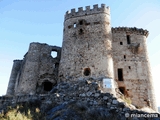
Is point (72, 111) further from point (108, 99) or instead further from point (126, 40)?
point (126, 40)

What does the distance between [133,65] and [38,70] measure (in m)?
10.1

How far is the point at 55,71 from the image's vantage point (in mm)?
21141

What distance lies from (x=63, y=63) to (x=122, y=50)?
21.7 feet

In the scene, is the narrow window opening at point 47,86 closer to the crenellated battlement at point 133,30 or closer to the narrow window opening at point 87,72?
the narrow window opening at point 87,72

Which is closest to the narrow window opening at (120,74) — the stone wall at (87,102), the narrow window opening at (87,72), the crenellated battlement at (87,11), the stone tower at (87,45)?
the stone tower at (87,45)

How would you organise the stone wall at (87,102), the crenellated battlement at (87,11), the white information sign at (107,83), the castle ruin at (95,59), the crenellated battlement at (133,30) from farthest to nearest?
1. the crenellated battlement at (133,30)
2. the crenellated battlement at (87,11)
3. the castle ruin at (95,59)
4. the white information sign at (107,83)
5. the stone wall at (87,102)

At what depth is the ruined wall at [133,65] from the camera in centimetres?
1817

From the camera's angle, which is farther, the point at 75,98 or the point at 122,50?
the point at 122,50

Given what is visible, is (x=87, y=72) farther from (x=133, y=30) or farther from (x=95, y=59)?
(x=133, y=30)

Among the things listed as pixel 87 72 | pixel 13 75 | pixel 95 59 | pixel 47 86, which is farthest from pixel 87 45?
pixel 13 75

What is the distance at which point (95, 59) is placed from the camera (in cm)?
1778

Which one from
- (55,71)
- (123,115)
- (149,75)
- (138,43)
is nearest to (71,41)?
(55,71)

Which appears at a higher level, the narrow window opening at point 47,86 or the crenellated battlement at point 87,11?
the crenellated battlement at point 87,11

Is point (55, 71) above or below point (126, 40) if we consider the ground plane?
below
